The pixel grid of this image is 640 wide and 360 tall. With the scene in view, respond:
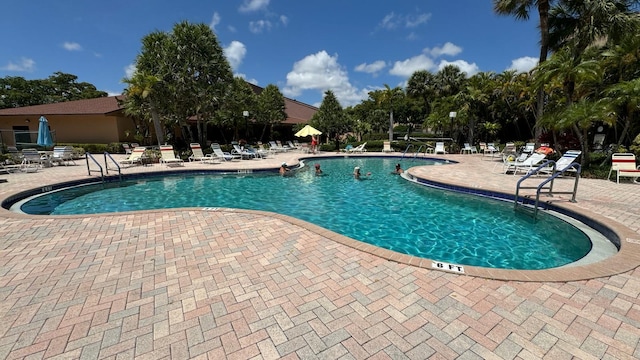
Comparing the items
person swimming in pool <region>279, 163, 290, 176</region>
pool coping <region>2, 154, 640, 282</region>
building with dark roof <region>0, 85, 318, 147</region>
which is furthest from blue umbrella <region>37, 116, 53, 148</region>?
pool coping <region>2, 154, 640, 282</region>

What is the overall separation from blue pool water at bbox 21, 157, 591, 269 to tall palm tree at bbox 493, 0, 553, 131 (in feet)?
32.0

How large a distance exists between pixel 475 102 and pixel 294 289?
23664 millimetres

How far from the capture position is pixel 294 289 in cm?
311

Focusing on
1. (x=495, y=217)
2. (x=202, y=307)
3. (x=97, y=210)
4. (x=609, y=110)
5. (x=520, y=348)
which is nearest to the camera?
(x=520, y=348)

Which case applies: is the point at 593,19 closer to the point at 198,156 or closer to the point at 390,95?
the point at 390,95

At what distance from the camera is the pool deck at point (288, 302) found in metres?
2.29

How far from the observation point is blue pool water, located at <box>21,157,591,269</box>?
5098 millimetres

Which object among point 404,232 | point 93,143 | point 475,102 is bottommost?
point 404,232

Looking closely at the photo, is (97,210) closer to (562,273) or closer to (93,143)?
(562,273)

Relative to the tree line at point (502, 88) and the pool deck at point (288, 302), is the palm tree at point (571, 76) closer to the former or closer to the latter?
the tree line at point (502, 88)

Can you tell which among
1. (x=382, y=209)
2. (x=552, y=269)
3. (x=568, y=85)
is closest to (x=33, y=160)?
(x=382, y=209)

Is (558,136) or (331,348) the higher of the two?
(558,136)

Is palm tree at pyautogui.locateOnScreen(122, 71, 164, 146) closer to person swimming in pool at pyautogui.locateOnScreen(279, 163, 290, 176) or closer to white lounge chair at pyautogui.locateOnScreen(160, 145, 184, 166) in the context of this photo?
white lounge chair at pyautogui.locateOnScreen(160, 145, 184, 166)

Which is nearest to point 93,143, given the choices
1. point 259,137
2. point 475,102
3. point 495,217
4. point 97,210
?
point 259,137
